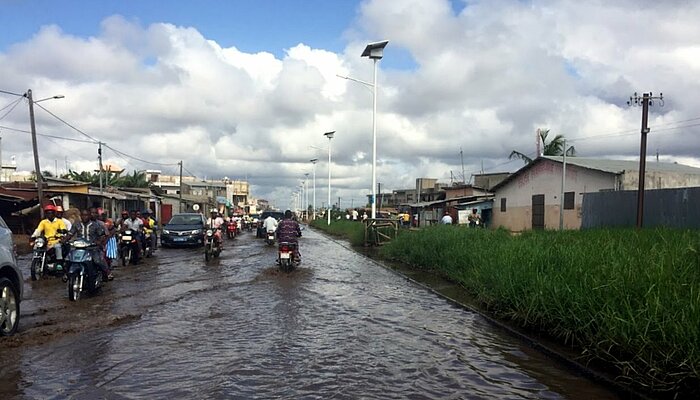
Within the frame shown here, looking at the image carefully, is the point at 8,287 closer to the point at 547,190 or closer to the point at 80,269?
the point at 80,269

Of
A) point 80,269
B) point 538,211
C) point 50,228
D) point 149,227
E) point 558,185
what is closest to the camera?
point 80,269

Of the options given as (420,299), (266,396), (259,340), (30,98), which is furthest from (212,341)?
(30,98)

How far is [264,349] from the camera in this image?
761 cm

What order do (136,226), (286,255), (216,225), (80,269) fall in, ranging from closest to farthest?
(80,269) < (286,255) < (136,226) < (216,225)

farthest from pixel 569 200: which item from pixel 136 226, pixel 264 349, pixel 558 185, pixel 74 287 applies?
pixel 264 349

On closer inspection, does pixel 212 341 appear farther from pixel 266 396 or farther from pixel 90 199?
pixel 90 199

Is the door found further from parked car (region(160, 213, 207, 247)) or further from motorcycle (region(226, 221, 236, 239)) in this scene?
parked car (region(160, 213, 207, 247))

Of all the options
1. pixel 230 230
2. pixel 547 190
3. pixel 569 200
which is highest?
pixel 547 190

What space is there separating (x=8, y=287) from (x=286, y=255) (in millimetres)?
9084

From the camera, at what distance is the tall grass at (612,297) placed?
5.46 m

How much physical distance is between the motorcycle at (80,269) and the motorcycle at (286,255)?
5718 mm

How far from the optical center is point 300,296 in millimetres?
12438

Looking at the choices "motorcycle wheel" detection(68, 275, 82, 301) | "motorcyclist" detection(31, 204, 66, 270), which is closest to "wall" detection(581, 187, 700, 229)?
"motorcycle wheel" detection(68, 275, 82, 301)

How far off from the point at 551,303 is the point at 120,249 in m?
14.8
